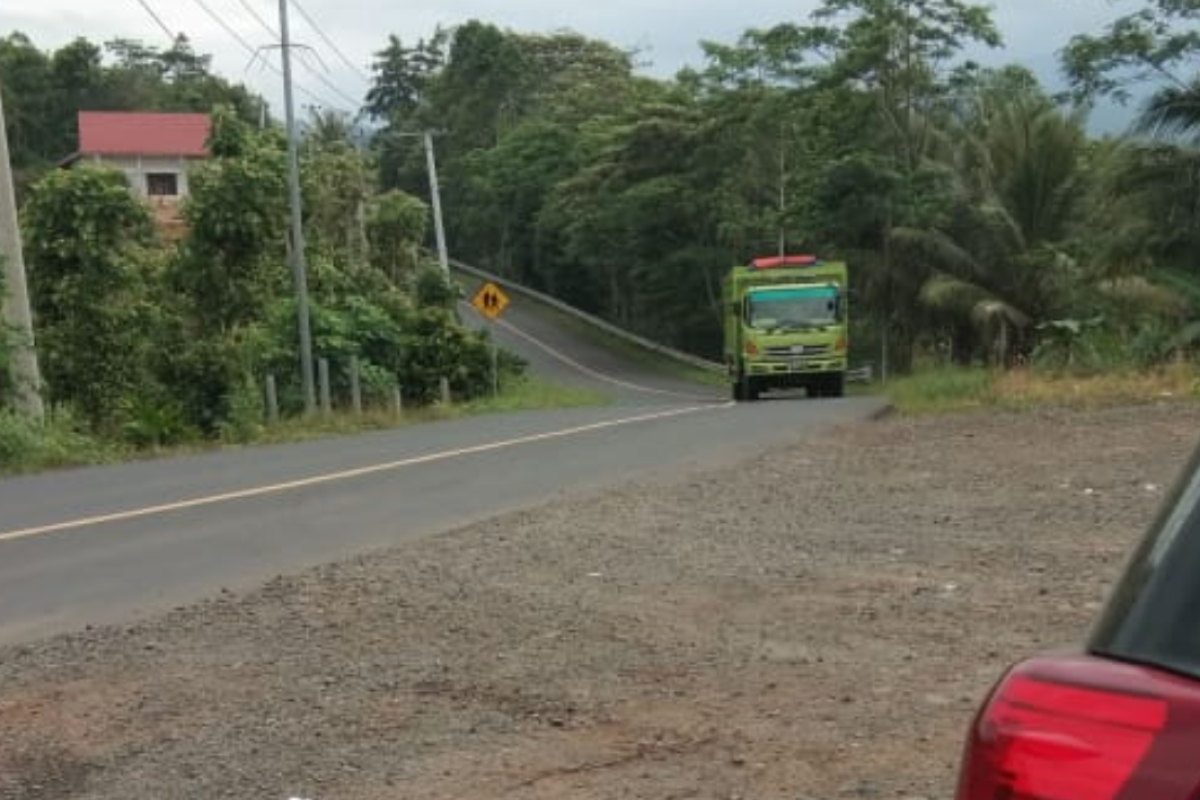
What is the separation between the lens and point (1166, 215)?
25562 millimetres

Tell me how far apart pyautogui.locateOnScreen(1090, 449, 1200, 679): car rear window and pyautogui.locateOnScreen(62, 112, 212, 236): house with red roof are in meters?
76.3

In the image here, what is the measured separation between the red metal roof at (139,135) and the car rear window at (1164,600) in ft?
250

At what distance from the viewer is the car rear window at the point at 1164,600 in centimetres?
177

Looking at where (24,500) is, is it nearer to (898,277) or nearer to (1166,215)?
(1166,215)

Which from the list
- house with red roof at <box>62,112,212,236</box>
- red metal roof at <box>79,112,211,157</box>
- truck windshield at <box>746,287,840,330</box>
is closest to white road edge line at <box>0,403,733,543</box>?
truck windshield at <box>746,287,840,330</box>

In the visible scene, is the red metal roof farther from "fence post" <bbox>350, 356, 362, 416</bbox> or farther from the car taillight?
the car taillight

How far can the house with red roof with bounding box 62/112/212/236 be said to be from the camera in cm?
7488

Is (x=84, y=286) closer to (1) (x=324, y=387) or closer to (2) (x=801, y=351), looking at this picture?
(1) (x=324, y=387)

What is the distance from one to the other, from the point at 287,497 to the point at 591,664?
25.7ft

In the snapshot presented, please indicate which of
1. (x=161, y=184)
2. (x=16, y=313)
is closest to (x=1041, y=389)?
(x=16, y=313)

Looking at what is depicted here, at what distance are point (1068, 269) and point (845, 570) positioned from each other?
→ 91.7ft

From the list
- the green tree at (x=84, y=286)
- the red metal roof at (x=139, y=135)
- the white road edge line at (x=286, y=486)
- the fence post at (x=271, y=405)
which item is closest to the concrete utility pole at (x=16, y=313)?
the green tree at (x=84, y=286)

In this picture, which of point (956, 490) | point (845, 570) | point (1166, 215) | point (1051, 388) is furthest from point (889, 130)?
point (845, 570)

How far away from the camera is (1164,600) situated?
1796 mm
